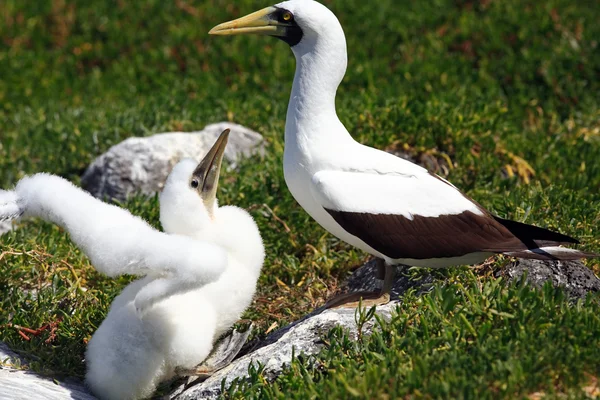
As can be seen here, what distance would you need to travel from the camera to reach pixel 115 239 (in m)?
4.36

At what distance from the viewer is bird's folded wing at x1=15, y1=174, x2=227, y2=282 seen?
416cm

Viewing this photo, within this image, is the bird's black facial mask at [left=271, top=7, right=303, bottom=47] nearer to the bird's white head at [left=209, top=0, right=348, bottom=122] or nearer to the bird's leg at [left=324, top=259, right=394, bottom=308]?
the bird's white head at [left=209, top=0, right=348, bottom=122]

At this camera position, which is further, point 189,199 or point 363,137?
point 363,137

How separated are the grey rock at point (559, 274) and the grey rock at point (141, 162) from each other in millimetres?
2986

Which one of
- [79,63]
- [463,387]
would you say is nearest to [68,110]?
[79,63]

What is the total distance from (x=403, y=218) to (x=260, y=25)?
1.47 meters

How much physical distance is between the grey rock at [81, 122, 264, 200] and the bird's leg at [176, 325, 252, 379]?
2422mm

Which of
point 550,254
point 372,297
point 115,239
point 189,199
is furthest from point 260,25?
point 550,254

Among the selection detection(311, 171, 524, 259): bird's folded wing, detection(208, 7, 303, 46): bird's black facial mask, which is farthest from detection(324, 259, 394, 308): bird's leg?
detection(208, 7, 303, 46): bird's black facial mask

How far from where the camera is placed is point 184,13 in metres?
10.8

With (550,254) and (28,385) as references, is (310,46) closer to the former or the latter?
(550,254)

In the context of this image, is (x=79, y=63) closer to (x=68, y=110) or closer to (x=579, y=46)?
(x=68, y=110)

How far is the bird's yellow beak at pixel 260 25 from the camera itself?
5.05 m

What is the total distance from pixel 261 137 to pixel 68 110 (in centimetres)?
251
